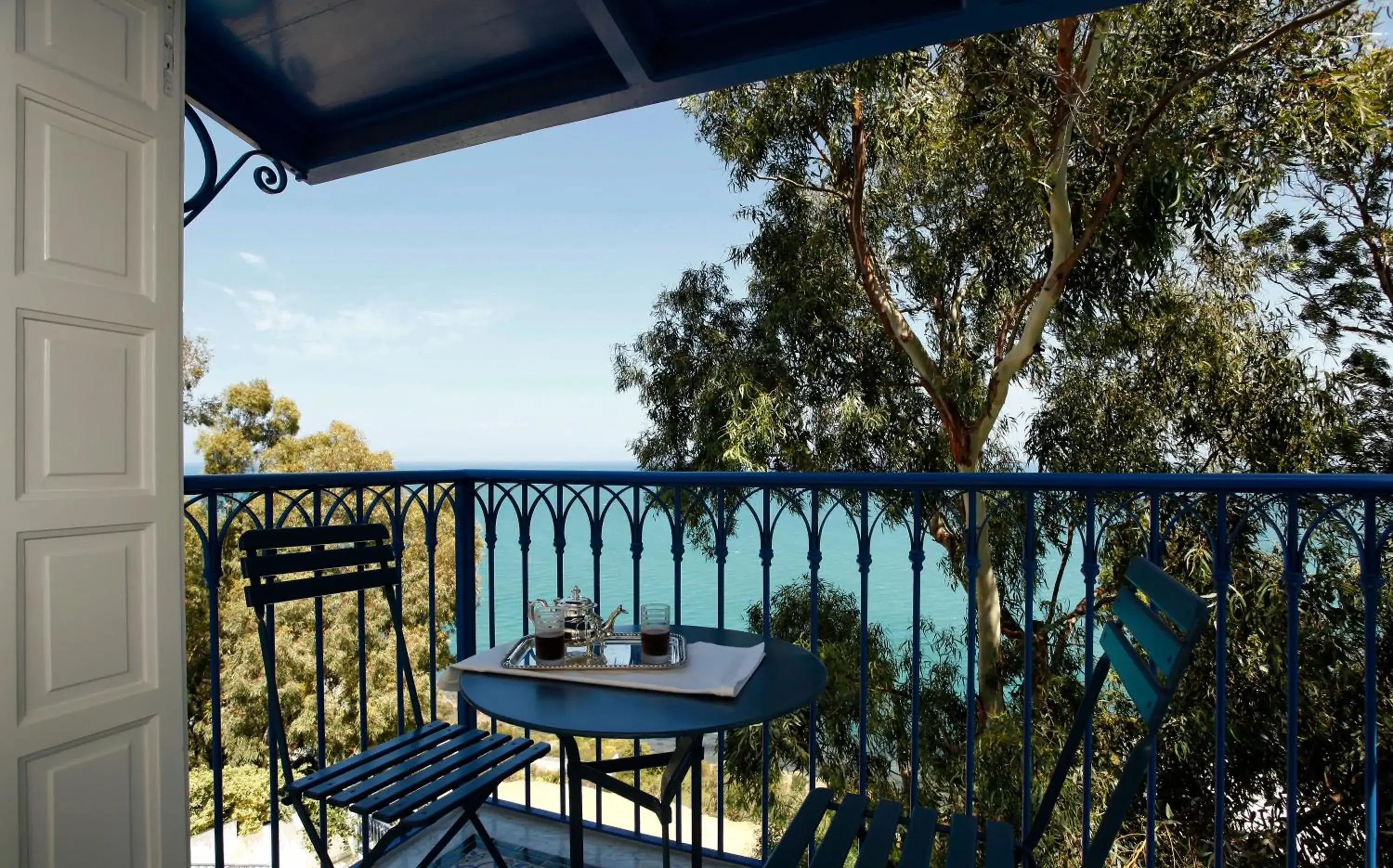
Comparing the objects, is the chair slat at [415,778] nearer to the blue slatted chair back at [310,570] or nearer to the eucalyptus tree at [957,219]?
the blue slatted chair back at [310,570]

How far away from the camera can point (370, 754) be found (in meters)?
1.85

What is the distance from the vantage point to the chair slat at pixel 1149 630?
1.19 metres

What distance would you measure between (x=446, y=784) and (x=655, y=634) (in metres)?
0.57

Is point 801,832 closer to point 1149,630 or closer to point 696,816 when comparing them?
point 696,816

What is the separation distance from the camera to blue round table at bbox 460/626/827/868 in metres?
1.27

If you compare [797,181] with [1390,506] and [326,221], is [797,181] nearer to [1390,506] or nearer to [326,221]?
[1390,506]

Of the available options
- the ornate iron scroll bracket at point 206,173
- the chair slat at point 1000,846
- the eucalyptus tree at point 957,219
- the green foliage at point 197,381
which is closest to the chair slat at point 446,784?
the chair slat at point 1000,846

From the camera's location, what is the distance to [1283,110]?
6145mm

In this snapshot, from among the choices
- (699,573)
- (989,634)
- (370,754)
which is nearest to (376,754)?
(370,754)

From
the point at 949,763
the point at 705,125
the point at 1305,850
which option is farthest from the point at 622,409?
the point at 1305,850

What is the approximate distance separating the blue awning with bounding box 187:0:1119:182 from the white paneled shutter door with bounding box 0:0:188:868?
0.53 meters

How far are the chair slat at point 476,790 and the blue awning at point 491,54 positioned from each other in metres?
1.69

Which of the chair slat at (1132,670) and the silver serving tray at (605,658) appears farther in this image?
the silver serving tray at (605,658)

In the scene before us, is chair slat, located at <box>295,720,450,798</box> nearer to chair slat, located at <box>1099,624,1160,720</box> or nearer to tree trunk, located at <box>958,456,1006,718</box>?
chair slat, located at <box>1099,624,1160,720</box>
